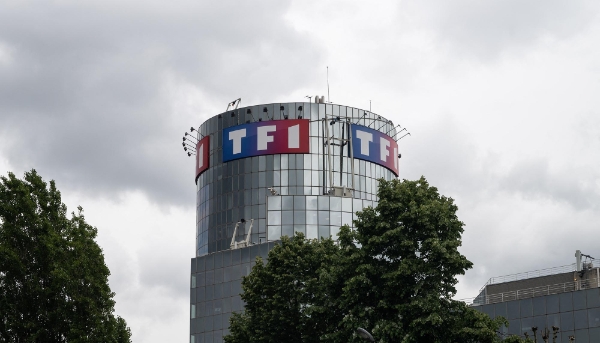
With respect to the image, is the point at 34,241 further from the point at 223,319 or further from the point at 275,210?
the point at 275,210

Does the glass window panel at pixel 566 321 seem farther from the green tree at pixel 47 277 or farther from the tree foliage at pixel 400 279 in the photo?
the green tree at pixel 47 277

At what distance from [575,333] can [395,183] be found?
105 ft

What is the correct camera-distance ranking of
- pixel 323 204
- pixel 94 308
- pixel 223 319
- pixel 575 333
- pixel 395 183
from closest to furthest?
pixel 395 183 < pixel 94 308 < pixel 575 333 < pixel 223 319 < pixel 323 204

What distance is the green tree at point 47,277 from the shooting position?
64.6m

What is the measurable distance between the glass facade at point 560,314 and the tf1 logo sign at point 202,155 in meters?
54.5

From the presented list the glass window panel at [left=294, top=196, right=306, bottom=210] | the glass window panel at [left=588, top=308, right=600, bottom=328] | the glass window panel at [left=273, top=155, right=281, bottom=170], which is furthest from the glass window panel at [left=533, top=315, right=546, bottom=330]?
the glass window panel at [left=273, top=155, right=281, bottom=170]

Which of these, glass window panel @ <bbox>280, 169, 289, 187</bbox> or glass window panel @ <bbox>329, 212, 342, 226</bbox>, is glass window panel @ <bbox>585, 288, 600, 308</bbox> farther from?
glass window panel @ <bbox>280, 169, 289, 187</bbox>

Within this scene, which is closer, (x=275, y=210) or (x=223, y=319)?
(x=223, y=319)

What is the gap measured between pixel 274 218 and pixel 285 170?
8.33 meters

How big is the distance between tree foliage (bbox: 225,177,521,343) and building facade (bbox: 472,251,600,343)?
79.1 ft

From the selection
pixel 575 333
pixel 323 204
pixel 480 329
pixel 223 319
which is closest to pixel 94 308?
pixel 480 329

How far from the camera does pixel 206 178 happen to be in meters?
136

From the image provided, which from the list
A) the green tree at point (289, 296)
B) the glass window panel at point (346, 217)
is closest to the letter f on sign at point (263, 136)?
the glass window panel at point (346, 217)

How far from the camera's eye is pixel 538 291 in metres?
91.4
